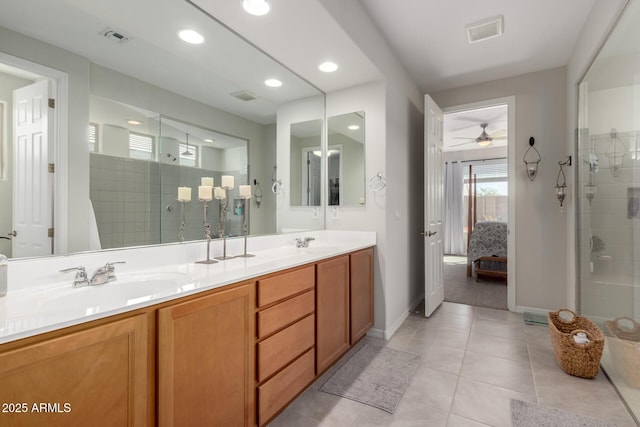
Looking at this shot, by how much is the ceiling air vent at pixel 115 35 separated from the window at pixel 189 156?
0.57 metres

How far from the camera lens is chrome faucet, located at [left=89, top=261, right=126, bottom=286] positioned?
1224mm

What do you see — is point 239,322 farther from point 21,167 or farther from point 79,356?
point 21,167

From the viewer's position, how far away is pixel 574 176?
2877 millimetres

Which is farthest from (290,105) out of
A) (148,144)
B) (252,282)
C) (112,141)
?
(252,282)

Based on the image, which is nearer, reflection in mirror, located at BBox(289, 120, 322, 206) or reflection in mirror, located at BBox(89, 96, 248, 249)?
reflection in mirror, located at BBox(89, 96, 248, 249)

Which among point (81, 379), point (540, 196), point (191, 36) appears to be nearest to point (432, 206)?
point (540, 196)

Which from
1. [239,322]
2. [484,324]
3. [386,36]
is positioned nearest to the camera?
[239,322]

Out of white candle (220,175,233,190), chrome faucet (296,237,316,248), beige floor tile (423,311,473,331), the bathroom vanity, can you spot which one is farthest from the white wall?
white candle (220,175,233,190)

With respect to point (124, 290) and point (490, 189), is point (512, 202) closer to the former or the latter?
point (124, 290)

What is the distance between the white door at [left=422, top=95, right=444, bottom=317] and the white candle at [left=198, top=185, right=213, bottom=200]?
7.44 ft

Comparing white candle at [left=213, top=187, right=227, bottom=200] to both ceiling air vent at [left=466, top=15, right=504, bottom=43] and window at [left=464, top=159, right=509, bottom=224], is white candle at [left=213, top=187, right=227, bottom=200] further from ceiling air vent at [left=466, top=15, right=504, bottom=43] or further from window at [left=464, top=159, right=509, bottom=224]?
window at [left=464, top=159, right=509, bottom=224]

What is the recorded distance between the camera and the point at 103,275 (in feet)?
4.10

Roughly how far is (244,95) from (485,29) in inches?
81.5

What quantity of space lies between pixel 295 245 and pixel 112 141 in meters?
1.55
